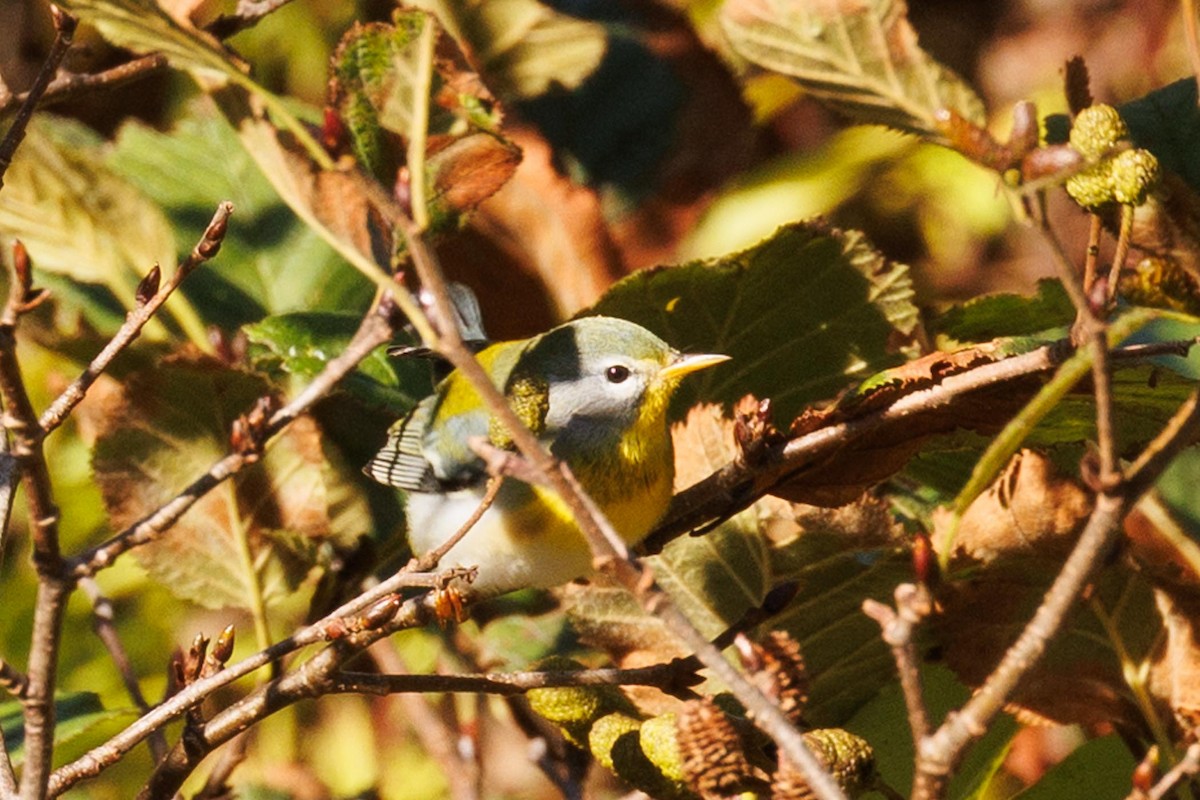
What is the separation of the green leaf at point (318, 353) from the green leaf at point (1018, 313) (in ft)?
1.84

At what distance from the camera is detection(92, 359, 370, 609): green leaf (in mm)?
1511

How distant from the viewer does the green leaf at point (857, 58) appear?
1.38m

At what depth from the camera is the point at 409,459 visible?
160 cm

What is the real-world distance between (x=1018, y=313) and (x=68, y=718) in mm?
980

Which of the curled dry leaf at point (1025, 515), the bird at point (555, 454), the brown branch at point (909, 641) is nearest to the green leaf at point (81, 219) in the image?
the bird at point (555, 454)

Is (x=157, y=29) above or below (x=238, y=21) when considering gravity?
below

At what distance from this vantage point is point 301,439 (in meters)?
1.59

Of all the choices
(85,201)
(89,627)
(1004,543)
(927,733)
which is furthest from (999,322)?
(89,627)

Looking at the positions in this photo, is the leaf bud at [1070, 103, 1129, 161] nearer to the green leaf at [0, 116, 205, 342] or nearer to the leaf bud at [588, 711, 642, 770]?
the leaf bud at [588, 711, 642, 770]

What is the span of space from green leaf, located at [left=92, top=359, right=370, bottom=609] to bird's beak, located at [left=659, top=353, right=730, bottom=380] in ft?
1.27

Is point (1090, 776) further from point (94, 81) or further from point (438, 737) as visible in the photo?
point (94, 81)

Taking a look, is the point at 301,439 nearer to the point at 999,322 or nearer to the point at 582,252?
the point at 582,252

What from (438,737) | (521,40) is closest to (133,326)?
(438,737)

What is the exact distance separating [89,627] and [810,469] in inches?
46.7
